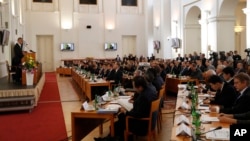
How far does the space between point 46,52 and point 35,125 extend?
54.7ft

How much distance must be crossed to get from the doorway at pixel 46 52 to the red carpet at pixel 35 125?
14.0 meters

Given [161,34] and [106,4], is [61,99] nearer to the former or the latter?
[161,34]

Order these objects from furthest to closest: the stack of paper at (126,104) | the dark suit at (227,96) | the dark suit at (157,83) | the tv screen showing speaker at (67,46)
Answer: the tv screen showing speaker at (67,46) < the dark suit at (157,83) < the stack of paper at (126,104) < the dark suit at (227,96)

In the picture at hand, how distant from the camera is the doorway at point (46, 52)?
22609 millimetres

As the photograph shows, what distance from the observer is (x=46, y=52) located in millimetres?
22688

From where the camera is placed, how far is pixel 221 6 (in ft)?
45.6

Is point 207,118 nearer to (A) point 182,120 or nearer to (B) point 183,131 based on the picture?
(A) point 182,120

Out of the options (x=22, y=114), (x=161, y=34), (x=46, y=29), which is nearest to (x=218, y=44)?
(x=161, y=34)

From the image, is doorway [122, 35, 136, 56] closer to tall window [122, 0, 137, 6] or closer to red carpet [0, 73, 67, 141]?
tall window [122, 0, 137, 6]

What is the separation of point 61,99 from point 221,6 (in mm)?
8636

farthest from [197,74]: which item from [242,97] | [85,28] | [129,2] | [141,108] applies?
[129,2]

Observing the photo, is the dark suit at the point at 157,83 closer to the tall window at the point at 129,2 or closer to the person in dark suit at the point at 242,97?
the person in dark suit at the point at 242,97

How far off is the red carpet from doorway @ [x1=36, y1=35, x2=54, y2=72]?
14049 millimetres

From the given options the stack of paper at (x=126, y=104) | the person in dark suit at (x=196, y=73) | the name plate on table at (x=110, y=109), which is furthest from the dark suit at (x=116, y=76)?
the name plate on table at (x=110, y=109)
